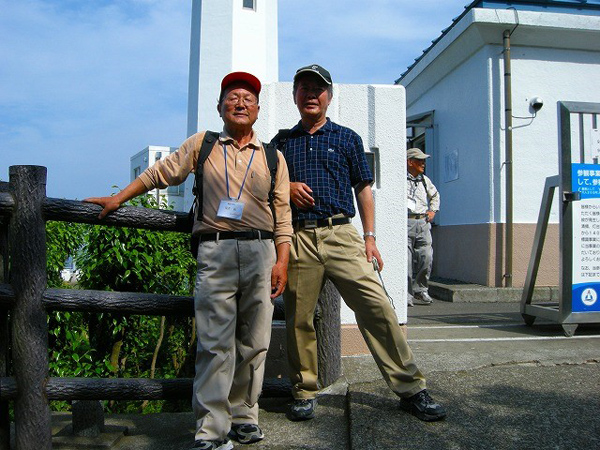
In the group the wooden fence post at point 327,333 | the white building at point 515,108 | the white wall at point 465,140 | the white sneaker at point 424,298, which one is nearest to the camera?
the wooden fence post at point 327,333

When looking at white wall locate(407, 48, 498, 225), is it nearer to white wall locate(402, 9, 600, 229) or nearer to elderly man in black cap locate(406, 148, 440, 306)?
white wall locate(402, 9, 600, 229)

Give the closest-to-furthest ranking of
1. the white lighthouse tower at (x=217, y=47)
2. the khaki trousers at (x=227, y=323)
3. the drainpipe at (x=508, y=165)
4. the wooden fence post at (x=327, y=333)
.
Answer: the khaki trousers at (x=227, y=323), the wooden fence post at (x=327, y=333), the drainpipe at (x=508, y=165), the white lighthouse tower at (x=217, y=47)

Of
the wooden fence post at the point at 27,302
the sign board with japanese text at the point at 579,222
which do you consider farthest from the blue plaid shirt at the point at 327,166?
the sign board with japanese text at the point at 579,222

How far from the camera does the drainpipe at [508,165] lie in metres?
8.98

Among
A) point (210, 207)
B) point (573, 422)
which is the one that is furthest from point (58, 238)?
point (573, 422)

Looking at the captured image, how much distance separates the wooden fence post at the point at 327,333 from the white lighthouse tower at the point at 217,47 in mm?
15564

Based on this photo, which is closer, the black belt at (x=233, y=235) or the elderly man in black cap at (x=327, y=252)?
the black belt at (x=233, y=235)

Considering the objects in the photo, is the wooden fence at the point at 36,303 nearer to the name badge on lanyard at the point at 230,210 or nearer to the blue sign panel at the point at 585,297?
the name badge on lanyard at the point at 230,210

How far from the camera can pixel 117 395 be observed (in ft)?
10.9

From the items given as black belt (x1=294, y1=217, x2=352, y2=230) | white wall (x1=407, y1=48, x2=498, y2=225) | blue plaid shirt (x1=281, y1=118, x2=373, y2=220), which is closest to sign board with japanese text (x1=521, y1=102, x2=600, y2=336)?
blue plaid shirt (x1=281, y1=118, x2=373, y2=220)

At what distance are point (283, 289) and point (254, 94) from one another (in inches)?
39.5

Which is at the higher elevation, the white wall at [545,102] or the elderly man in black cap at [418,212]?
the white wall at [545,102]

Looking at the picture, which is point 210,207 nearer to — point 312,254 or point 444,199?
point 312,254

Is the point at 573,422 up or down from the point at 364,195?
down
